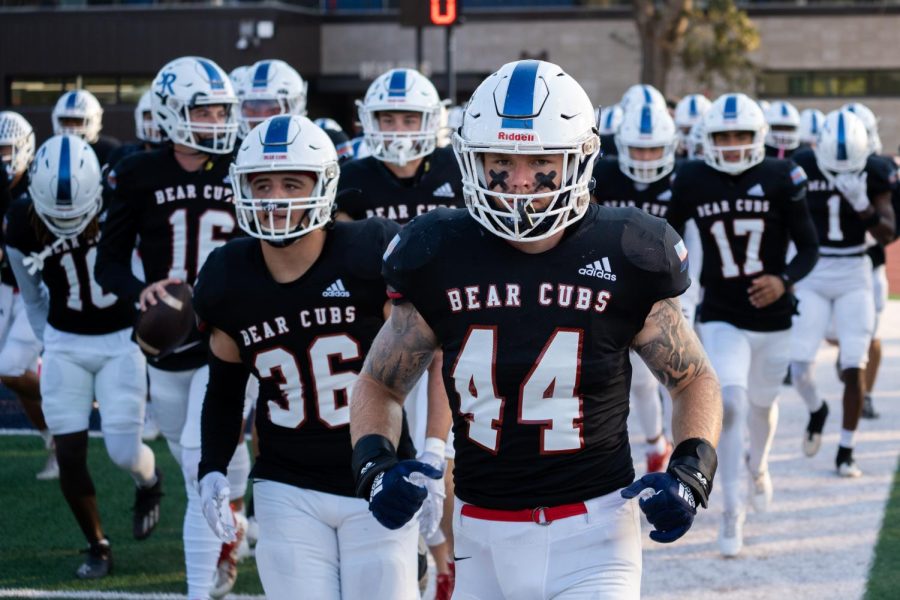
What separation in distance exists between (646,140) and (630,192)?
0.97 feet

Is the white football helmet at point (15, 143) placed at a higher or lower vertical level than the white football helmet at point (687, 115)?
lower

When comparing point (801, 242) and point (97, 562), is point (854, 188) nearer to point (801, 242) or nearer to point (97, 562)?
point (801, 242)

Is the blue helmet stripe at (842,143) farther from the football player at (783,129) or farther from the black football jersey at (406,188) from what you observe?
the black football jersey at (406,188)

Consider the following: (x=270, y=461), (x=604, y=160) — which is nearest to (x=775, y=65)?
(x=604, y=160)

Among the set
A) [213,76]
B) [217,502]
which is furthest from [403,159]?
[217,502]

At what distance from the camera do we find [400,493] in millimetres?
2979

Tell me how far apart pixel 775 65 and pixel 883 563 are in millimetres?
26102

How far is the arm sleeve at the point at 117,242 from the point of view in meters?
5.55

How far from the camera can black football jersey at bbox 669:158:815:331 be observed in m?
6.51

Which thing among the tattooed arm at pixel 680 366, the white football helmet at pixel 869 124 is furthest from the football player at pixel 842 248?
the tattooed arm at pixel 680 366

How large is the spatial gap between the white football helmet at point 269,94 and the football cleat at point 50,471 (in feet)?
6.98

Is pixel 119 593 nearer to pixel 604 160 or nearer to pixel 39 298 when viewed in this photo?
pixel 39 298

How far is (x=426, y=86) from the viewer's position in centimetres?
624

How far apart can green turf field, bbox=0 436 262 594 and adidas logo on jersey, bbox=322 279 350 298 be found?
2.04 meters
